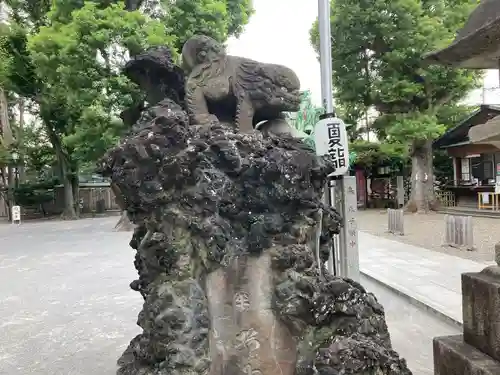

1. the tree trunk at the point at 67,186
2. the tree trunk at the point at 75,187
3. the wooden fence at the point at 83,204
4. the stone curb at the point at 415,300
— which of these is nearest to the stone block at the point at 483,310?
the stone curb at the point at 415,300

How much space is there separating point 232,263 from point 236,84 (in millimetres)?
1351

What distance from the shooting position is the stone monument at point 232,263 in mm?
2467

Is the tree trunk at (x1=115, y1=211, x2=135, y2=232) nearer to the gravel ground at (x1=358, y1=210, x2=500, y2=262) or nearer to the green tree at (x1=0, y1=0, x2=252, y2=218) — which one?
the green tree at (x1=0, y1=0, x2=252, y2=218)

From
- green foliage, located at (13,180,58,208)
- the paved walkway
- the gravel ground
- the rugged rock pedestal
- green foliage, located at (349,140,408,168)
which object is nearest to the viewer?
the rugged rock pedestal

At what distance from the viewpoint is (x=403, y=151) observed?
1931 centimetres

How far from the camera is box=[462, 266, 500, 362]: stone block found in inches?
113

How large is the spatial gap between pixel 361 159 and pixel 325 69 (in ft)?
58.1

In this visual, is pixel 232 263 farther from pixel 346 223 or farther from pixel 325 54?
pixel 325 54

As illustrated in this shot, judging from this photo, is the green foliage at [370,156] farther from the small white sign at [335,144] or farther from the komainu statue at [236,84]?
the komainu statue at [236,84]

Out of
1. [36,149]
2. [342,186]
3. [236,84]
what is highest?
[36,149]

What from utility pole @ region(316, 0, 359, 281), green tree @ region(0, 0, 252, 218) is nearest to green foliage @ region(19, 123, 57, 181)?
green tree @ region(0, 0, 252, 218)

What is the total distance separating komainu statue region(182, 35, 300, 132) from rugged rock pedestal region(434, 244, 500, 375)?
5.93ft

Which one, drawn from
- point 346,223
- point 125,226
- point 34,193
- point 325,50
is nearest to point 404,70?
point 125,226

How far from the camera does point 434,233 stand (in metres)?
12.8
